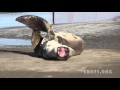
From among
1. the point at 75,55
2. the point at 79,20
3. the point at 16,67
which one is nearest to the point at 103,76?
the point at 75,55

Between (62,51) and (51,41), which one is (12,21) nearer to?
(51,41)

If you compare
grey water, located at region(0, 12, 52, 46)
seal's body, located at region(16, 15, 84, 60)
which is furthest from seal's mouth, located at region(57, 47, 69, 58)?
grey water, located at region(0, 12, 52, 46)

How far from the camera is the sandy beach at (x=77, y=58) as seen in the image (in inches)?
160

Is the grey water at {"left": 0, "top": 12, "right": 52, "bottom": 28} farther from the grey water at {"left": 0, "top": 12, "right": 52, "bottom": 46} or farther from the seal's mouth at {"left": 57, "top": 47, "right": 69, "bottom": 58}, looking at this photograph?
the seal's mouth at {"left": 57, "top": 47, "right": 69, "bottom": 58}

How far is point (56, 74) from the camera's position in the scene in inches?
159

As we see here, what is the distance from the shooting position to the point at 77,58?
4.30 meters

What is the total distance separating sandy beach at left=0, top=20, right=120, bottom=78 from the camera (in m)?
4.05

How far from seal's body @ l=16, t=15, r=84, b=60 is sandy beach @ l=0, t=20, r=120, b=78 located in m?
0.07

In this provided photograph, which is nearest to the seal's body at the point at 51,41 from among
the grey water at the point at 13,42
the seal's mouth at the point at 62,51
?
the seal's mouth at the point at 62,51

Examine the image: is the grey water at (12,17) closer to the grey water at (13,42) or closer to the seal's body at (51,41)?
the seal's body at (51,41)

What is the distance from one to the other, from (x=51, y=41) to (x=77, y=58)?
16.4 inches

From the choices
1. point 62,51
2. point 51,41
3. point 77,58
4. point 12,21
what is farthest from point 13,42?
point 77,58
